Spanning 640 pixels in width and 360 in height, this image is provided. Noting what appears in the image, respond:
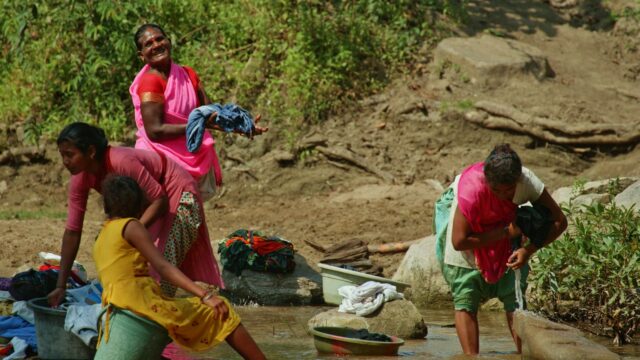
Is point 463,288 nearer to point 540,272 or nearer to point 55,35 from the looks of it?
point 540,272

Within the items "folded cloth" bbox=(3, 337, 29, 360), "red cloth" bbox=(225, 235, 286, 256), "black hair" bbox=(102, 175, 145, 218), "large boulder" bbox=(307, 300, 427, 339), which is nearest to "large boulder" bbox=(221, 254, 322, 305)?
"red cloth" bbox=(225, 235, 286, 256)

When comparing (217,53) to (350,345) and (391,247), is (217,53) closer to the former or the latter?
(391,247)

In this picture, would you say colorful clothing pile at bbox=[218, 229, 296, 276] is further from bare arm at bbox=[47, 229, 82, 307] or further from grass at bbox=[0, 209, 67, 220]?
grass at bbox=[0, 209, 67, 220]

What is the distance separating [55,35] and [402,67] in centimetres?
423

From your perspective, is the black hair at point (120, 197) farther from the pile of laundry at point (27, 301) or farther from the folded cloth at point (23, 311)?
the folded cloth at point (23, 311)

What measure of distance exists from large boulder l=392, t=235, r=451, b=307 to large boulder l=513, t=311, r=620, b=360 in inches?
102

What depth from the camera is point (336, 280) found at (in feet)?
27.0

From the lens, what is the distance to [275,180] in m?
12.2

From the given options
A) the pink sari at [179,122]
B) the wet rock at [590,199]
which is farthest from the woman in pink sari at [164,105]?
the wet rock at [590,199]

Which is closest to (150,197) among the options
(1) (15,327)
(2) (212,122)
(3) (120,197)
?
(3) (120,197)

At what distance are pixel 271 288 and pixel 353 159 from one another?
3482 mm

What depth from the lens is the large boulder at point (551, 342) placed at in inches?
223

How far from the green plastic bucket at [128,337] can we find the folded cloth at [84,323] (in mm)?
581

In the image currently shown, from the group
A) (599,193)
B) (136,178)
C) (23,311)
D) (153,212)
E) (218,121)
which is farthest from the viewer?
(599,193)
